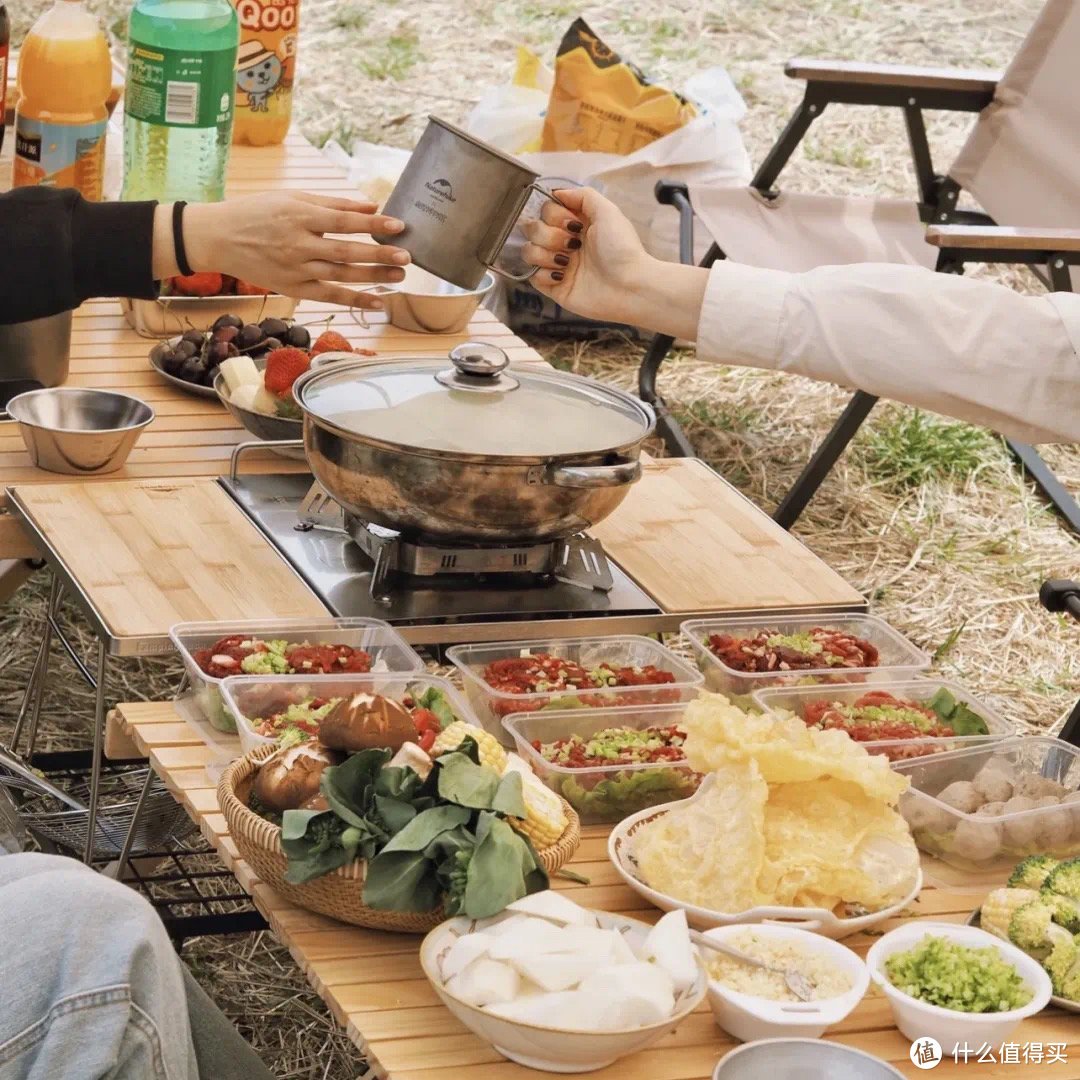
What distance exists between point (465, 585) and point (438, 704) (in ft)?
1.22

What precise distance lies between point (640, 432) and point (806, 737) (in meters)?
0.52

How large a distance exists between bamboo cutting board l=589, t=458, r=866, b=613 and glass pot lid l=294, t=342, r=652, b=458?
22cm

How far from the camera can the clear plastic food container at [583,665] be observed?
1.64 metres

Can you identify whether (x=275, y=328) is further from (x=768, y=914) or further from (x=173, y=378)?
(x=768, y=914)

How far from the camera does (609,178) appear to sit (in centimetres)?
415

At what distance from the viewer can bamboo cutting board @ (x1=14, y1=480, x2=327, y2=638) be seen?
1806 mm

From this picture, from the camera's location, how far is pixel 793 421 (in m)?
4.22

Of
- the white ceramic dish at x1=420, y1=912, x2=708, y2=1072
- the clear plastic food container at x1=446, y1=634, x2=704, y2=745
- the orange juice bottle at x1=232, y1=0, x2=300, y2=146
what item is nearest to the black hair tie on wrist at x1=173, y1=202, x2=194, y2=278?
the clear plastic food container at x1=446, y1=634, x2=704, y2=745

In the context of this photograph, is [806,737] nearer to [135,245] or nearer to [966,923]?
[966,923]

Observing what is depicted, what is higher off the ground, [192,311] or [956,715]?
[956,715]

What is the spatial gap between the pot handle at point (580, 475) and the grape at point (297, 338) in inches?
32.7

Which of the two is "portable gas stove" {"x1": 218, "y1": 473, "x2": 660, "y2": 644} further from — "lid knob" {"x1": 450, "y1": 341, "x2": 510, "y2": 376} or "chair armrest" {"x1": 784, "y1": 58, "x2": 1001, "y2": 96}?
"chair armrest" {"x1": 784, "y1": 58, "x2": 1001, "y2": 96}

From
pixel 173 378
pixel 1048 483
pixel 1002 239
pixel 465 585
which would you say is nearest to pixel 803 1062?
pixel 465 585

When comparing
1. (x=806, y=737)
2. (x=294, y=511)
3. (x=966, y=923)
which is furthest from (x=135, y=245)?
(x=966, y=923)
